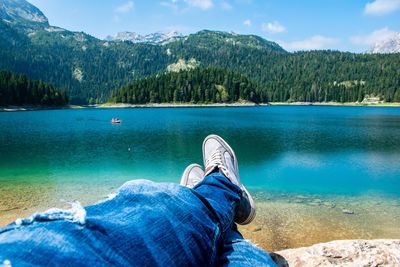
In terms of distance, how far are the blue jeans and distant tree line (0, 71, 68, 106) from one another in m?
120

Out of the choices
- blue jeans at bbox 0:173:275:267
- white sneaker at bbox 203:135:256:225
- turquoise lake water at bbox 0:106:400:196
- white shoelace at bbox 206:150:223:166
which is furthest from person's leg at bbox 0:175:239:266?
turquoise lake water at bbox 0:106:400:196

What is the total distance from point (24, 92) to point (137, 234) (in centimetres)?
12671

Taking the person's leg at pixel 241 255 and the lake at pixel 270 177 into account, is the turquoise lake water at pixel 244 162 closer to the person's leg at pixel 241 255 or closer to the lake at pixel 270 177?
the lake at pixel 270 177

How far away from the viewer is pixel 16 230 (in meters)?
1.37

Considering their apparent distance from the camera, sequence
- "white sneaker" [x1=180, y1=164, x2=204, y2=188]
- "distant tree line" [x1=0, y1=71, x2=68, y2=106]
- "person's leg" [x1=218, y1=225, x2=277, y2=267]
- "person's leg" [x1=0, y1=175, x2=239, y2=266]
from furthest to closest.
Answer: "distant tree line" [x1=0, y1=71, x2=68, y2=106], "white sneaker" [x1=180, y1=164, x2=204, y2=188], "person's leg" [x1=218, y1=225, x2=277, y2=267], "person's leg" [x1=0, y1=175, x2=239, y2=266]

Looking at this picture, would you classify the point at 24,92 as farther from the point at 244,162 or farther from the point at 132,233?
the point at 132,233

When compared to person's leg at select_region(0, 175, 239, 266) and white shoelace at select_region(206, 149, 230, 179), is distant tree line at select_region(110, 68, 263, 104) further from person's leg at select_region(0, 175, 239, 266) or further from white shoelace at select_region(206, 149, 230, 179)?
person's leg at select_region(0, 175, 239, 266)

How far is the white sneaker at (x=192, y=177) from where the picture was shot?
468cm

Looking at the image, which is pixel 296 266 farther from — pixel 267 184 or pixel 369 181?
pixel 369 181

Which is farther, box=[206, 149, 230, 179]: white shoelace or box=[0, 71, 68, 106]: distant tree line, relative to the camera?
box=[0, 71, 68, 106]: distant tree line

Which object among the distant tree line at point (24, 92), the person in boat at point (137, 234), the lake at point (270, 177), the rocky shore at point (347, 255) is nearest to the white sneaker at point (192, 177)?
the rocky shore at point (347, 255)

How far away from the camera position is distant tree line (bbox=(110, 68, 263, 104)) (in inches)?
5684

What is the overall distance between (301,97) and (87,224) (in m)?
197

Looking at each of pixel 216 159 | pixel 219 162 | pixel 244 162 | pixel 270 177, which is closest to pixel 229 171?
pixel 219 162
